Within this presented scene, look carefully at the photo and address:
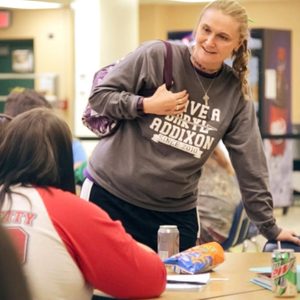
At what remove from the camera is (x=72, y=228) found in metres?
1.89

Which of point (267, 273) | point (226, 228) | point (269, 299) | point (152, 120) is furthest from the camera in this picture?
point (226, 228)

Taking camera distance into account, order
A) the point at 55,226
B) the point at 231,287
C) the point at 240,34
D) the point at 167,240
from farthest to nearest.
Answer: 1. the point at 240,34
2. the point at 167,240
3. the point at 231,287
4. the point at 55,226

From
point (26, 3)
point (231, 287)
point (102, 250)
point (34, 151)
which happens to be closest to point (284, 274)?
point (231, 287)

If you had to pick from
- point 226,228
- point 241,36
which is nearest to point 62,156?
point 241,36

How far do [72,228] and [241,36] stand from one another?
114cm

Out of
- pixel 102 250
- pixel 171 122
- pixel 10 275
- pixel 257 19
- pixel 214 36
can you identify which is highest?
pixel 257 19

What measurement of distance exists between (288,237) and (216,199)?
2.13 metres

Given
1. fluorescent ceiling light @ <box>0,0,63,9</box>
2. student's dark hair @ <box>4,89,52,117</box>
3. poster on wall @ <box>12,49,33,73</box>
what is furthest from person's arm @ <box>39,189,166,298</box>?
poster on wall @ <box>12,49,33,73</box>

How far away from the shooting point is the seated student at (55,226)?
188 centimetres

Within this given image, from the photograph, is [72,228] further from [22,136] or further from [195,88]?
[195,88]

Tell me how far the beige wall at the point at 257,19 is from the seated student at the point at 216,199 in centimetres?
862

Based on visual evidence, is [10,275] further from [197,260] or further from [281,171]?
[281,171]

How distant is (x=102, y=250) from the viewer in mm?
1928

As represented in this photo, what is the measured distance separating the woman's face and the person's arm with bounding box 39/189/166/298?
2.86 feet
